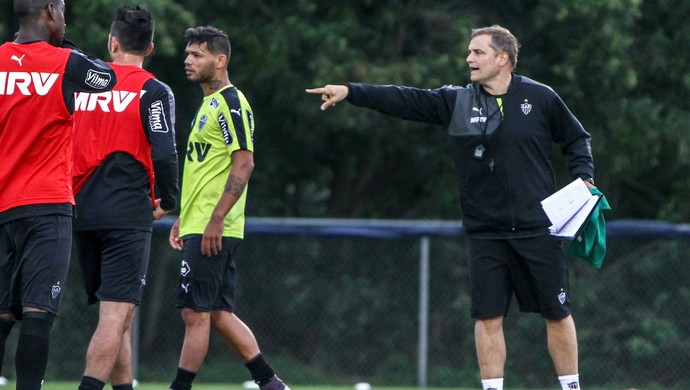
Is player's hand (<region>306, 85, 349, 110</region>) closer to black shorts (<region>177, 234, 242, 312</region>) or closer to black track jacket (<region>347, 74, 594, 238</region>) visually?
black track jacket (<region>347, 74, 594, 238</region>)

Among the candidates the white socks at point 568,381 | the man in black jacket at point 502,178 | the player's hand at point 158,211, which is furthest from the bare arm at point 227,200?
the white socks at point 568,381

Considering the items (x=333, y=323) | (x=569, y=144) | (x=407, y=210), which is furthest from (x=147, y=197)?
(x=407, y=210)

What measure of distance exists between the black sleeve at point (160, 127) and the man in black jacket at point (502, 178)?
40.8 inches

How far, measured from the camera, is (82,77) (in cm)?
554

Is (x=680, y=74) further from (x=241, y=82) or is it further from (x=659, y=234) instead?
(x=241, y=82)

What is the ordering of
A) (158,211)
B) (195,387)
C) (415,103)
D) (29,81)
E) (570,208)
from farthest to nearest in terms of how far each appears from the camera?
(195,387)
(415,103)
(158,211)
(570,208)
(29,81)

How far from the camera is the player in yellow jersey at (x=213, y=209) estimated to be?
7113 mm

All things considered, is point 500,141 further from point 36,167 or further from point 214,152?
point 36,167

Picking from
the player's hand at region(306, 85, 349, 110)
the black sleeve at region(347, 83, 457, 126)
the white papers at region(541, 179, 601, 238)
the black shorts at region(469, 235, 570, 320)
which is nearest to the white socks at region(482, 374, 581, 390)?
the black shorts at region(469, 235, 570, 320)

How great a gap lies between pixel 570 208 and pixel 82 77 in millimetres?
2858

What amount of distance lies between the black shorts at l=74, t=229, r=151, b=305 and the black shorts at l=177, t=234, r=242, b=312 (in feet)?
2.06

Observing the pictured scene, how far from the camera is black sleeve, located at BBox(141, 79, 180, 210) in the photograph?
643 centimetres

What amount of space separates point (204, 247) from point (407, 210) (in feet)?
27.9

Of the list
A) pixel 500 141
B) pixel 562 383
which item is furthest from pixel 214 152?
pixel 562 383
